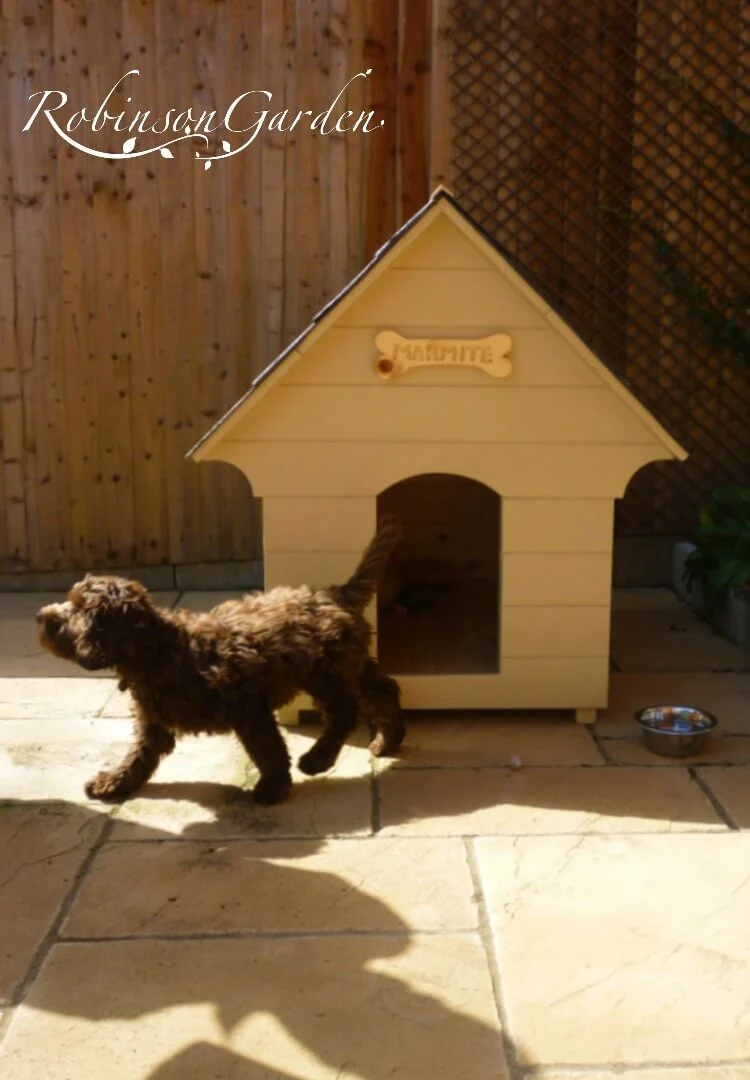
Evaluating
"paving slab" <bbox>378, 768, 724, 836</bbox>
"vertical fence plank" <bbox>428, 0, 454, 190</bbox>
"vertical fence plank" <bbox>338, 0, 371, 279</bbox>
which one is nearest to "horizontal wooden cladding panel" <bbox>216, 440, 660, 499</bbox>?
"paving slab" <bbox>378, 768, 724, 836</bbox>


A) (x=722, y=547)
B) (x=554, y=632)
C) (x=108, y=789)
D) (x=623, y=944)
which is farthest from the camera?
(x=722, y=547)

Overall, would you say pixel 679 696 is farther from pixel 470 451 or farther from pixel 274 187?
pixel 274 187

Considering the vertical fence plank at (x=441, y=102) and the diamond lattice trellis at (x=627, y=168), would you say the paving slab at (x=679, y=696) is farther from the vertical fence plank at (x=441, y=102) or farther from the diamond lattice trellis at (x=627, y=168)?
the vertical fence plank at (x=441, y=102)

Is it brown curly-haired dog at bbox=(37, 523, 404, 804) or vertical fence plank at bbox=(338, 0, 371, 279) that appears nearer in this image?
brown curly-haired dog at bbox=(37, 523, 404, 804)

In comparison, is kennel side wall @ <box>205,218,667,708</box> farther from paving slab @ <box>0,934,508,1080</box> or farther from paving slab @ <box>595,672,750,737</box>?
paving slab @ <box>0,934,508,1080</box>

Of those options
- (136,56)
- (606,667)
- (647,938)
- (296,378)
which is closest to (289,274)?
(136,56)

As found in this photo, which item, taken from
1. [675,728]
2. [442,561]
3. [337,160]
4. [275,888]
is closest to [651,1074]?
[275,888]

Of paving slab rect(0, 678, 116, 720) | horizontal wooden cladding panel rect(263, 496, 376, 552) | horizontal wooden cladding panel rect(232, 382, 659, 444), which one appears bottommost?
paving slab rect(0, 678, 116, 720)

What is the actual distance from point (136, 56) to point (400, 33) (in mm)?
1255

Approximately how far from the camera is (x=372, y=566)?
374cm

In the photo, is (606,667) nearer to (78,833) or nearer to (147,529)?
(78,833)

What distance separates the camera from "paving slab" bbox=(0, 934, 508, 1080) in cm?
233

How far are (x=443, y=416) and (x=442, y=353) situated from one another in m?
0.21

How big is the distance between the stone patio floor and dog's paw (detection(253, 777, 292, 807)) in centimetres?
5
